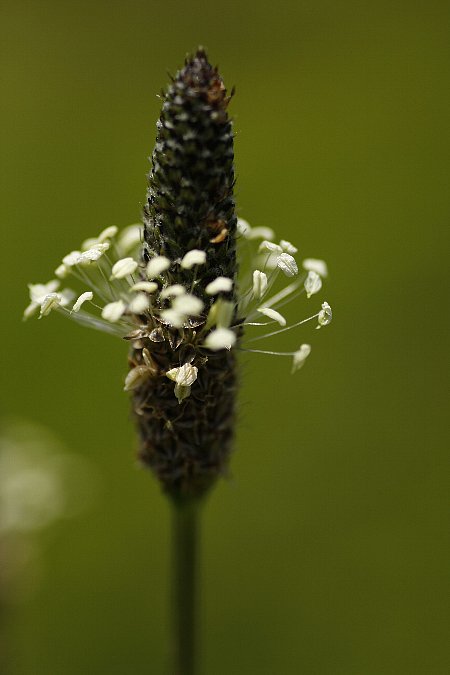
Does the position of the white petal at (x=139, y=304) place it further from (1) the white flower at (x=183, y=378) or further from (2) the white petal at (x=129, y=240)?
(2) the white petal at (x=129, y=240)

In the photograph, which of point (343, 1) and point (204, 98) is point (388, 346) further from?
point (343, 1)

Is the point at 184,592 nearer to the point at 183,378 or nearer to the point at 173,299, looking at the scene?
the point at 183,378

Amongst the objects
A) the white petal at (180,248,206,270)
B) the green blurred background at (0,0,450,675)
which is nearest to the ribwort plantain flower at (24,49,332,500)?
the white petal at (180,248,206,270)

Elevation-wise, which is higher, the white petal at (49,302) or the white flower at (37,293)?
the white flower at (37,293)

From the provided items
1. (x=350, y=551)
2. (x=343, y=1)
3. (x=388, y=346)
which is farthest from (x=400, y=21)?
(x=350, y=551)

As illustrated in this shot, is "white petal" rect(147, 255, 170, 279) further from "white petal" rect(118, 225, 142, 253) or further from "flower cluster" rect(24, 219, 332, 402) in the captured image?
"white petal" rect(118, 225, 142, 253)

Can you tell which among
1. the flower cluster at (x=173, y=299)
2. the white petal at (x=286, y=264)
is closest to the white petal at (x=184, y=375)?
the flower cluster at (x=173, y=299)
